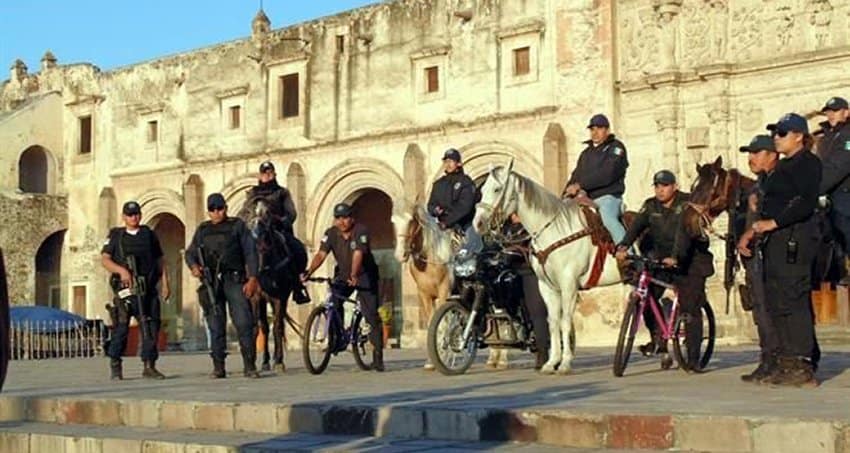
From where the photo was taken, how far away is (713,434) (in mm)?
6820

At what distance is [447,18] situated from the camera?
2781cm

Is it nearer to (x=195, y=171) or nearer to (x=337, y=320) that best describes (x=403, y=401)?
(x=337, y=320)

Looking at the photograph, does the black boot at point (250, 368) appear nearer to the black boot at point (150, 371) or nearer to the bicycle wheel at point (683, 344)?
the black boot at point (150, 371)

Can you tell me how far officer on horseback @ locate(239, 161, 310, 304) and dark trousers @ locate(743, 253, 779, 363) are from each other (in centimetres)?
529

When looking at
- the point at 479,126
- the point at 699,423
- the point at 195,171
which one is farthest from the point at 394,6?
the point at 699,423

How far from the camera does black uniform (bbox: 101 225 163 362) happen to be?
13109 mm

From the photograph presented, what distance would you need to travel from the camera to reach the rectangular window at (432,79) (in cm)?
2798

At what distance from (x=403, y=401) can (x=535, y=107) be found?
17.8m

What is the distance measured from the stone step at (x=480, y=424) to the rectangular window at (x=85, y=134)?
1032 inches

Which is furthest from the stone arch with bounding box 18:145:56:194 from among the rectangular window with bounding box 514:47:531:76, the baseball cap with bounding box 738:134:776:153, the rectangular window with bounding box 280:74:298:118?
the baseball cap with bounding box 738:134:776:153

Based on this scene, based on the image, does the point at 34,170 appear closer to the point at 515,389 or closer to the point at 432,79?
the point at 432,79

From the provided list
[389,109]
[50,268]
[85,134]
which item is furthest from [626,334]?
[50,268]

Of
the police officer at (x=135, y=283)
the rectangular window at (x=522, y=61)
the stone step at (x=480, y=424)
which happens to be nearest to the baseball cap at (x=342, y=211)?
the police officer at (x=135, y=283)

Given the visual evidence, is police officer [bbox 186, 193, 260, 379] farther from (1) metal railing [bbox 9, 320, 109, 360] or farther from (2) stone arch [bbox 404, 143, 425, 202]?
(2) stone arch [bbox 404, 143, 425, 202]
